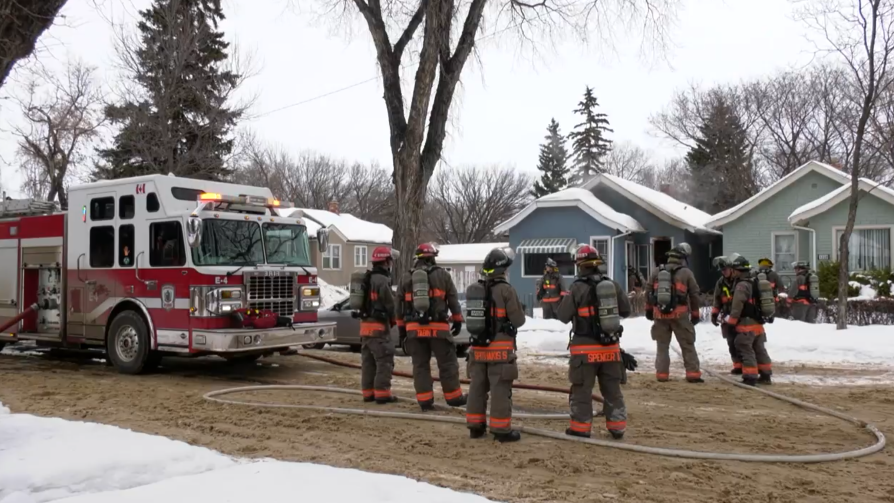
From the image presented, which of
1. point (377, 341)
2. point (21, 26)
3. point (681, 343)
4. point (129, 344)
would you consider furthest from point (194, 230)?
point (681, 343)

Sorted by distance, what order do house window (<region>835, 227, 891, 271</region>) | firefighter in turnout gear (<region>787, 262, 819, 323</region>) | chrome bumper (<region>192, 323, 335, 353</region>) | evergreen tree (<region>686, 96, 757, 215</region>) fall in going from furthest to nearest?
evergreen tree (<region>686, 96, 757, 215</region>) → house window (<region>835, 227, 891, 271</region>) → firefighter in turnout gear (<region>787, 262, 819, 323</region>) → chrome bumper (<region>192, 323, 335, 353</region>)

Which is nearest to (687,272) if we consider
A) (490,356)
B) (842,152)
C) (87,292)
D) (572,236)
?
(490,356)

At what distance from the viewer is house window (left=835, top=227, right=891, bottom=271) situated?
789 inches

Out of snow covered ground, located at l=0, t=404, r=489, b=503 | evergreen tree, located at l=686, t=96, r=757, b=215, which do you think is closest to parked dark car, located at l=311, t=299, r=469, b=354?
snow covered ground, located at l=0, t=404, r=489, b=503

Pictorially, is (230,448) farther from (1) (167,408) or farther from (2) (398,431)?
(1) (167,408)

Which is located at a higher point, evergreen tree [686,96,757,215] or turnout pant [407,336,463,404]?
evergreen tree [686,96,757,215]

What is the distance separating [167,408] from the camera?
8047 mm

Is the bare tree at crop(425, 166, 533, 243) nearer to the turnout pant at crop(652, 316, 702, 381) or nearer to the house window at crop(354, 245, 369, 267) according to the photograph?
the house window at crop(354, 245, 369, 267)

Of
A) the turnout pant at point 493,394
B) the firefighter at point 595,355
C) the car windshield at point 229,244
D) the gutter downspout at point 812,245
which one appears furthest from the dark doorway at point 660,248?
the turnout pant at point 493,394

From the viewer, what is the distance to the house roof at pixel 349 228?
39.9m

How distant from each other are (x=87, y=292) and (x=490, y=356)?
756cm

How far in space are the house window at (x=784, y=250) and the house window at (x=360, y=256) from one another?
24.1m

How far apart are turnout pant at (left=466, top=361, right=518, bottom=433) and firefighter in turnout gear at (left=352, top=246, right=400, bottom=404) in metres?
1.92

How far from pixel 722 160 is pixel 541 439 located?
38010 millimetres
